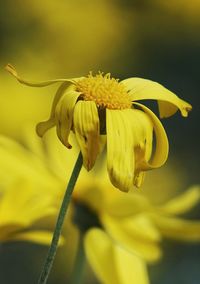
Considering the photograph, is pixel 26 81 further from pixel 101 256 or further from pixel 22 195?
pixel 101 256

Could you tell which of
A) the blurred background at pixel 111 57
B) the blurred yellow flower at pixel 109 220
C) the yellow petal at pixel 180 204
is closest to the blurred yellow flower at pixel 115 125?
the blurred yellow flower at pixel 109 220

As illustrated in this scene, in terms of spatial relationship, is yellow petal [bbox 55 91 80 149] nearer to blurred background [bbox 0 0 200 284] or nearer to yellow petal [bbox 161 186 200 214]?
yellow petal [bbox 161 186 200 214]

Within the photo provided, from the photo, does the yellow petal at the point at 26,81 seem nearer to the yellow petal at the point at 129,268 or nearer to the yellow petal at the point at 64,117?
the yellow petal at the point at 64,117

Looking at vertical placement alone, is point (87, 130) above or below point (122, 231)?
above

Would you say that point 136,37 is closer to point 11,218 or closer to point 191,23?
point 191,23

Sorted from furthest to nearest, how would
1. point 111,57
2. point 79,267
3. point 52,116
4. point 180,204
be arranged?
point 111,57
point 180,204
point 79,267
point 52,116

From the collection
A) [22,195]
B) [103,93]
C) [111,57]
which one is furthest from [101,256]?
[111,57]

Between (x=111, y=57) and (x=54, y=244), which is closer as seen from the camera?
(x=54, y=244)

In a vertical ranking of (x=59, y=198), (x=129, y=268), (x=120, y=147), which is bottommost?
(x=129, y=268)
